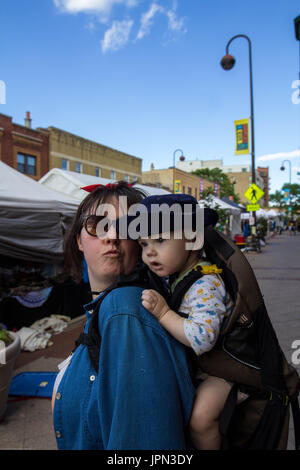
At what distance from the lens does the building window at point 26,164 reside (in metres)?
24.8

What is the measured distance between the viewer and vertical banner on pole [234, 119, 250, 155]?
15469mm

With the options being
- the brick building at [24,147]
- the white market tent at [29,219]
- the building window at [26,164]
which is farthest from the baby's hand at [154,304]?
the building window at [26,164]

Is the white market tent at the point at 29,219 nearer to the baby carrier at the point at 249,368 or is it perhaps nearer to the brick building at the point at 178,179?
the baby carrier at the point at 249,368

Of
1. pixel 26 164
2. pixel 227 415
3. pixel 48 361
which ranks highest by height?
pixel 26 164

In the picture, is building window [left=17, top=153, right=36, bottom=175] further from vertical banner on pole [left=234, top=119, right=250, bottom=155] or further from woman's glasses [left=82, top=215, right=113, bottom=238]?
woman's glasses [left=82, top=215, right=113, bottom=238]

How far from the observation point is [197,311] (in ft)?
3.90

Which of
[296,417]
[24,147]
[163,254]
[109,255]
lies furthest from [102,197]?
[24,147]

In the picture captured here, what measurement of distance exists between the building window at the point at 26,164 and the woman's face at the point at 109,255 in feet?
83.9

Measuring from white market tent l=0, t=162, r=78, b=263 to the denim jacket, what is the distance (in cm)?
460

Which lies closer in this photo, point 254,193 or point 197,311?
point 197,311

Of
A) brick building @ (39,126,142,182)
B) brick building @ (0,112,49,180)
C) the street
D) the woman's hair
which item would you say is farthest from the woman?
brick building @ (39,126,142,182)

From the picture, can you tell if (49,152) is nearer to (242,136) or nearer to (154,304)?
→ (242,136)

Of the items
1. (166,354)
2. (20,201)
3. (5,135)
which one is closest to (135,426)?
(166,354)

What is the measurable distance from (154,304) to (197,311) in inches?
7.5
